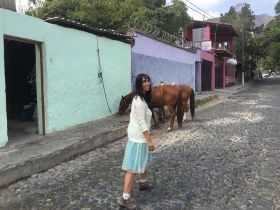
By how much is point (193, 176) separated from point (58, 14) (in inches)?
651

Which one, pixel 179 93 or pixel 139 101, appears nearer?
pixel 139 101

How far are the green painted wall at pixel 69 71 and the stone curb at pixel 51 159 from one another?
114 centimetres

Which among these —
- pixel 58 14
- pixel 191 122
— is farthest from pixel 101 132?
pixel 58 14

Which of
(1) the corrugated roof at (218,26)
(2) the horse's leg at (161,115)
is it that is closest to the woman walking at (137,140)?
(2) the horse's leg at (161,115)

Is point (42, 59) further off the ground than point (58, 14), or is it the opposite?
point (58, 14)

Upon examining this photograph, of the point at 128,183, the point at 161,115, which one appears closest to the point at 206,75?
the point at 161,115

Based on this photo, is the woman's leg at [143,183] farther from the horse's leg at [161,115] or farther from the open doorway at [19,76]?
the open doorway at [19,76]

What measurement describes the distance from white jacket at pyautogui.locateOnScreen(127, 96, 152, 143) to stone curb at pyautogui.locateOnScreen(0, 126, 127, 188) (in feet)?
7.57

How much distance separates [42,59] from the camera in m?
8.73

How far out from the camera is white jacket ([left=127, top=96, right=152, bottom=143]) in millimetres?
4680

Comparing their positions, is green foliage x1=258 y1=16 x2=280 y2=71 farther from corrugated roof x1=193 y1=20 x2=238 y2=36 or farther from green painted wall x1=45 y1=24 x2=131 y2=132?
green painted wall x1=45 y1=24 x2=131 y2=132

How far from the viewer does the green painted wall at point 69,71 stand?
780cm

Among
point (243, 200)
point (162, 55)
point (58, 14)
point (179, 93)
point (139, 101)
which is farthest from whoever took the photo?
point (58, 14)

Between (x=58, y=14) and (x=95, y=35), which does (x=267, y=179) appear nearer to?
(x=95, y=35)
